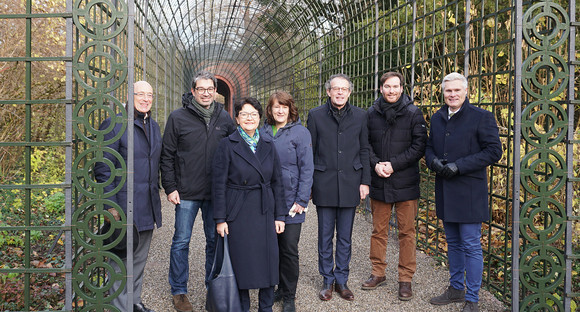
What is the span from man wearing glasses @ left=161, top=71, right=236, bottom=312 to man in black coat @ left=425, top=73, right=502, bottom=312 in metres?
1.92

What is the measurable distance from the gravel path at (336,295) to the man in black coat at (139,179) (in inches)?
27.9

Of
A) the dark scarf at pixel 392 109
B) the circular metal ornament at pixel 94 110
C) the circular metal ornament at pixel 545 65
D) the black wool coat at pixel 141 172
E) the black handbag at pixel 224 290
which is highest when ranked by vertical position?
the circular metal ornament at pixel 545 65

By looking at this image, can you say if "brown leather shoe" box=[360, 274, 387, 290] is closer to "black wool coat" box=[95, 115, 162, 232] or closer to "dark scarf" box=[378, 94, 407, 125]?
"dark scarf" box=[378, 94, 407, 125]

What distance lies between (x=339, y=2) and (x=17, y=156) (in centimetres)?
616

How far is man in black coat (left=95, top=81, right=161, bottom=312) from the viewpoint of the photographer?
141 inches

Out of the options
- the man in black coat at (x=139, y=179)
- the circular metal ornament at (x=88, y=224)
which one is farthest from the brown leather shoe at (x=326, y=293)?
the circular metal ornament at (x=88, y=224)

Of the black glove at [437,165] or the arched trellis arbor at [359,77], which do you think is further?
the black glove at [437,165]

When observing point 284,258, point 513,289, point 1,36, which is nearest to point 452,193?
point 513,289

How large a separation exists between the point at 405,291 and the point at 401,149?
→ 52.1 inches

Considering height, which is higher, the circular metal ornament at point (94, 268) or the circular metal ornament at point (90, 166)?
the circular metal ornament at point (90, 166)

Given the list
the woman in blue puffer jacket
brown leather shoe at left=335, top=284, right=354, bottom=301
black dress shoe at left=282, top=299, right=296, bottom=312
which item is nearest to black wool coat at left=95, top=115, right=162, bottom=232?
the woman in blue puffer jacket

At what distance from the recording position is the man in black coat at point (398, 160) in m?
4.50

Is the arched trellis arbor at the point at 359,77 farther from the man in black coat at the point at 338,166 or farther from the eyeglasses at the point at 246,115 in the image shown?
the man in black coat at the point at 338,166

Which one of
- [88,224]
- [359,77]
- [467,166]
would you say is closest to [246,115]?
[88,224]
